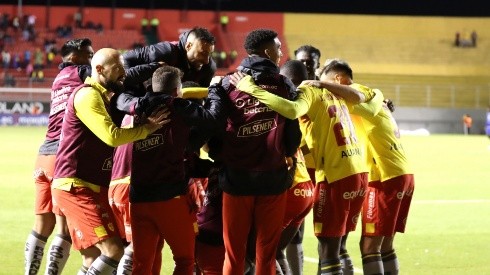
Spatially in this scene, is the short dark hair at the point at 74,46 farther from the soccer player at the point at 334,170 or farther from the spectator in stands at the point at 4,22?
the spectator in stands at the point at 4,22

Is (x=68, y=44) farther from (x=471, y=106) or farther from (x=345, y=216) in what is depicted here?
(x=471, y=106)

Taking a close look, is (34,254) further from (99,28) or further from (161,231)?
(99,28)

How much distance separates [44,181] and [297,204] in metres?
2.67

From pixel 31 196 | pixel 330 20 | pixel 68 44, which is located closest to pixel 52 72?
pixel 330 20

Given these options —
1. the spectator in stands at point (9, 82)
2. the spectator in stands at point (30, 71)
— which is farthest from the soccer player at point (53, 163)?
the spectator in stands at point (30, 71)

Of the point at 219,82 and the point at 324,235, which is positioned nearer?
the point at 219,82

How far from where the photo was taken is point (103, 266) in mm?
7590

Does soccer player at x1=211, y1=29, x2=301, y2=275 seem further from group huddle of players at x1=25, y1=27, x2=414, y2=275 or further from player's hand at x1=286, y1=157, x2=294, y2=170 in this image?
player's hand at x1=286, y1=157, x2=294, y2=170

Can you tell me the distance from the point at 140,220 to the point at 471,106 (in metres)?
47.3

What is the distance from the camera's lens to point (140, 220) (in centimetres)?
741

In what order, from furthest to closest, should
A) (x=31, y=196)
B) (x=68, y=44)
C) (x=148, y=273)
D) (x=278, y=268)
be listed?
(x=31, y=196), (x=68, y=44), (x=278, y=268), (x=148, y=273)

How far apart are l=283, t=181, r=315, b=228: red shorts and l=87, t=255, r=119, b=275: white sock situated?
1.52 m

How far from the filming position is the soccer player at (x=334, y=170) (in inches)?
327

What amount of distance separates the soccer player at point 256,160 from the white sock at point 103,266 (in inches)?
34.4
